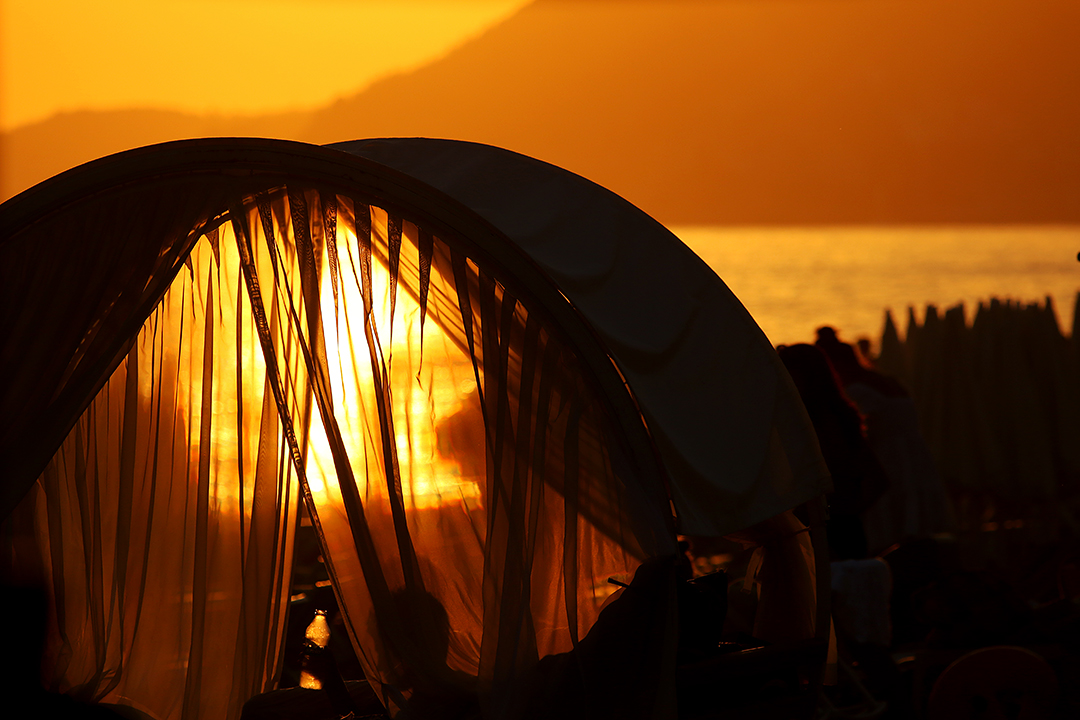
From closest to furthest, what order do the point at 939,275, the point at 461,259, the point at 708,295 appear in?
1. the point at 461,259
2. the point at 708,295
3. the point at 939,275

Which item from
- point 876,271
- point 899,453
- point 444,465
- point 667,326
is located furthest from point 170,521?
point 876,271

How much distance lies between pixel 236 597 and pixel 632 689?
244 cm

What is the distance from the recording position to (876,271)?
1533 cm

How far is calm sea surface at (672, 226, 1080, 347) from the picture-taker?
11023mm

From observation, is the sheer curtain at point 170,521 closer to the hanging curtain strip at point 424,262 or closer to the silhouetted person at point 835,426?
the hanging curtain strip at point 424,262

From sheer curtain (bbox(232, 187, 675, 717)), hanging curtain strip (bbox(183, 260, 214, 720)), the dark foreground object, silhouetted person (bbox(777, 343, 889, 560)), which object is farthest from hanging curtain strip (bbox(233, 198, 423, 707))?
silhouetted person (bbox(777, 343, 889, 560))

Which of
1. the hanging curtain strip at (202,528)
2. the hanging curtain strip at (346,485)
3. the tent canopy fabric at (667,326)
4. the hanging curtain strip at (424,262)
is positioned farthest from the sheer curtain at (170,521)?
the tent canopy fabric at (667,326)

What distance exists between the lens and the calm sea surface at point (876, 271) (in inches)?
434

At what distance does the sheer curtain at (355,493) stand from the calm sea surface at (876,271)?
4069 millimetres

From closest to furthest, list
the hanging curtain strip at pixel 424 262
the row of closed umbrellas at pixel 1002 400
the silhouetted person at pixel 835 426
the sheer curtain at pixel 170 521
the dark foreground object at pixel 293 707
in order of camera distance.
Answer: the hanging curtain strip at pixel 424 262, the dark foreground object at pixel 293 707, the sheer curtain at pixel 170 521, the silhouetted person at pixel 835 426, the row of closed umbrellas at pixel 1002 400

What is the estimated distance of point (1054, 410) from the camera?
10.5 metres

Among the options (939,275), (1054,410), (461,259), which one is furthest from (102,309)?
(939,275)

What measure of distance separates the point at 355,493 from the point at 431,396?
63 cm

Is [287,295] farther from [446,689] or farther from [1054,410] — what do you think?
[1054,410]
